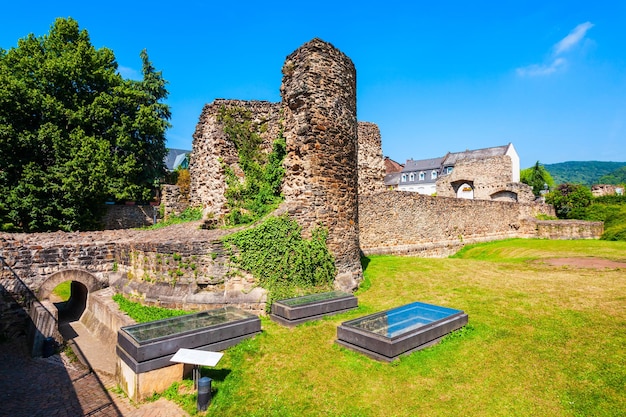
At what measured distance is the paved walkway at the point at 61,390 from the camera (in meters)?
6.17

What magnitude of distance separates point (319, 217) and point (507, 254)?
48.0 feet

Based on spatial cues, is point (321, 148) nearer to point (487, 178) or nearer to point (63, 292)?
point (63, 292)

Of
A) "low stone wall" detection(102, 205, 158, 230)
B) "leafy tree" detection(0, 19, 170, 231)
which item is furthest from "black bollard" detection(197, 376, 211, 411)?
"low stone wall" detection(102, 205, 158, 230)

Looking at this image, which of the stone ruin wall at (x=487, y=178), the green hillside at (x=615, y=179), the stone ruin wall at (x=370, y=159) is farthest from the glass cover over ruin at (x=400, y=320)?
the green hillside at (x=615, y=179)

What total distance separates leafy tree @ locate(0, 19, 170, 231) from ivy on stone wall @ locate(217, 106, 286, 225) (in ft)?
44.2

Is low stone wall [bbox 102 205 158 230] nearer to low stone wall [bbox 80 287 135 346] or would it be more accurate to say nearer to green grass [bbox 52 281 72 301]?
green grass [bbox 52 281 72 301]

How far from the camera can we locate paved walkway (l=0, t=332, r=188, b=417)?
20.2 feet

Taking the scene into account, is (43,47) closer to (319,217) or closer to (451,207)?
(319,217)

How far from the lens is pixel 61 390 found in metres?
7.34

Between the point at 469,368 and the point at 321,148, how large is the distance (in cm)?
703

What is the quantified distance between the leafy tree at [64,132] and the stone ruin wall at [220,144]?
1182 cm

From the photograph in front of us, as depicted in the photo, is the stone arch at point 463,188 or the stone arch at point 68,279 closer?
the stone arch at point 68,279

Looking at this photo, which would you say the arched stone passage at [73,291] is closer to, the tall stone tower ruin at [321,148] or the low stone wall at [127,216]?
the tall stone tower ruin at [321,148]

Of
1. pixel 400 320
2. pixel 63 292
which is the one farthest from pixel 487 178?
pixel 63 292
